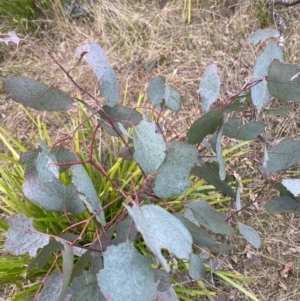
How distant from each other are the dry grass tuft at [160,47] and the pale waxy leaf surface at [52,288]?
1257mm

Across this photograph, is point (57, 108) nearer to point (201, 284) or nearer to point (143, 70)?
point (201, 284)

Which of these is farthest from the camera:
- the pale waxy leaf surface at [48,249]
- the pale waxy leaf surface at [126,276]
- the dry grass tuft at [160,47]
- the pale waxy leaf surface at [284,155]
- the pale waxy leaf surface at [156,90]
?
the dry grass tuft at [160,47]

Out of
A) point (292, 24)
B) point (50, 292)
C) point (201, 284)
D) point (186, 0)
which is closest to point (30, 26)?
point (186, 0)

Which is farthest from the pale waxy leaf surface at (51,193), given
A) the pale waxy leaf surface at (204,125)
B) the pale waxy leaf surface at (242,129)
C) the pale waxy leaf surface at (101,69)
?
the pale waxy leaf surface at (242,129)

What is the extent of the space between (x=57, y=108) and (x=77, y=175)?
0.15m

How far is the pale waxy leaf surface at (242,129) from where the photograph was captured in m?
0.93

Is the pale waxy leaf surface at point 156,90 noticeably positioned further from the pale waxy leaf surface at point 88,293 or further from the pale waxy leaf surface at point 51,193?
the pale waxy leaf surface at point 88,293

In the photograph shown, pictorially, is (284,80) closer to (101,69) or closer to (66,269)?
(101,69)

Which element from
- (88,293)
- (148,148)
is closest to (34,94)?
(148,148)

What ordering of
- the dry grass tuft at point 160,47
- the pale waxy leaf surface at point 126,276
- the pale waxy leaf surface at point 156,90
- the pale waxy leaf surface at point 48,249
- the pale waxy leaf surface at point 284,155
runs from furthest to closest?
the dry grass tuft at point 160,47, the pale waxy leaf surface at point 156,90, the pale waxy leaf surface at point 284,155, the pale waxy leaf surface at point 48,249, the pale waxy leaf surface at point 126,276

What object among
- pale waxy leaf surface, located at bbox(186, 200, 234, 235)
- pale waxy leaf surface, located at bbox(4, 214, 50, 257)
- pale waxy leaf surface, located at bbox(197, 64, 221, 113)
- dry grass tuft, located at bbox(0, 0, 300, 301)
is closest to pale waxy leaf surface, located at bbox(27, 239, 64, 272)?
pale waxy leaf surface, located at bbox(4, 214, 50, 257)

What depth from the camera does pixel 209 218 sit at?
84 centimetres

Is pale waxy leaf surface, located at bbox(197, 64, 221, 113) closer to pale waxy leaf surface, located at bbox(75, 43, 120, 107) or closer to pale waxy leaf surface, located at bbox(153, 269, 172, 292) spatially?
pale waxy leaf surface, located at bbox(75, 43, 120, 107)

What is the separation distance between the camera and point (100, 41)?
92.6 inches
